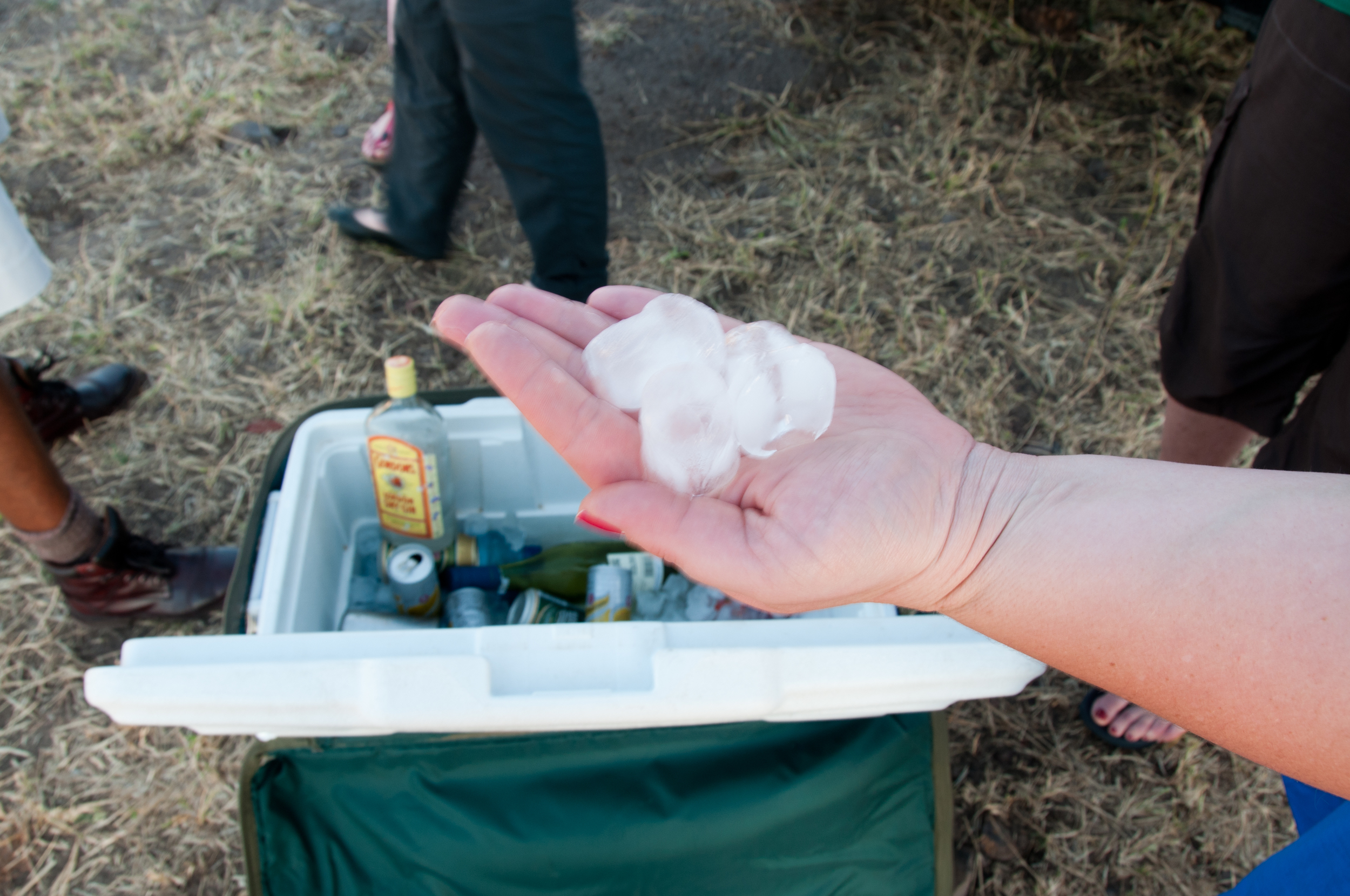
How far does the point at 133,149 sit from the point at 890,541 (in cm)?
314

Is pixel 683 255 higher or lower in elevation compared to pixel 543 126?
lower

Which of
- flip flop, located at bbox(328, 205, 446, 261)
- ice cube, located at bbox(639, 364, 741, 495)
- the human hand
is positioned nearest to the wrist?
the human hand

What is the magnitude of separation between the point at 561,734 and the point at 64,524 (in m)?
1.23

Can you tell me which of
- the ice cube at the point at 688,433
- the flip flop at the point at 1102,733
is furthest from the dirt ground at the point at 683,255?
the ice cube at the point at 688,433

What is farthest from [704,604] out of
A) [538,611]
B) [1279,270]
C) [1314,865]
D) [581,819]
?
[1279,270]

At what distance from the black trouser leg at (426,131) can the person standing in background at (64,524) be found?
868 millimetres

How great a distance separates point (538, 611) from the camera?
1.40 meters

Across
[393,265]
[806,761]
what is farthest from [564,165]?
[806,761]

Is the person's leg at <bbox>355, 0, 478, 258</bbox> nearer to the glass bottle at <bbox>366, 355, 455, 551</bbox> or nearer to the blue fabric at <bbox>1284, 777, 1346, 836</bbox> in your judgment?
the glass bottle at <bbox>366, 355, 455, 551</bbox>

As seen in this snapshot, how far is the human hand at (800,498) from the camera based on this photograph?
92 cm

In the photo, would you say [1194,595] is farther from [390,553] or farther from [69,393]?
[69,393]

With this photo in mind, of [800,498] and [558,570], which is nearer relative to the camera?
[800,498]

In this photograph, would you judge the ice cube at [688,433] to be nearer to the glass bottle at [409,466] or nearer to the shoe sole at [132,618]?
the glass bottle at [409,466]

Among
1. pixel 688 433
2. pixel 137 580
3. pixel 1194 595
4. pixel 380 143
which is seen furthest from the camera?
pixel 380 143
